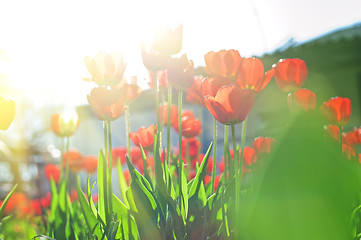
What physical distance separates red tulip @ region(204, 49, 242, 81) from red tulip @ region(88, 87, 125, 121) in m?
0.23

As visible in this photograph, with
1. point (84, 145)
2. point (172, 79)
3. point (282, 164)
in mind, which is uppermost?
point (172, 79)

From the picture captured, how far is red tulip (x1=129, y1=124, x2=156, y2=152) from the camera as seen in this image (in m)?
1.24

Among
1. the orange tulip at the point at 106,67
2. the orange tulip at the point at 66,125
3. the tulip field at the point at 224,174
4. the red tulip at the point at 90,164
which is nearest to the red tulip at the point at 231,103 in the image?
the tulip field at the point at 224,174

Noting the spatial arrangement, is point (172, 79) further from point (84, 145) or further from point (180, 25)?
point (84, 145)

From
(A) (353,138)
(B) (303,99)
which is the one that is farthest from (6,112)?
(A) (353,138)

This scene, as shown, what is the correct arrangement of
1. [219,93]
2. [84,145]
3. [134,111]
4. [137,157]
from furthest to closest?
1. [84,145]
2. [134,111]
3. [137,157]
4. [219,93]

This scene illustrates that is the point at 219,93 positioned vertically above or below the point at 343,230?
above

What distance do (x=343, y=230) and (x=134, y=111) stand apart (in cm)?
1155

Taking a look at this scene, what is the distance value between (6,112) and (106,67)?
25 centimetres

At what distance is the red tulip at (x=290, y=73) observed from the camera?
1.02m

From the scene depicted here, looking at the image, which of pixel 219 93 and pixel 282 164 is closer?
pixel 282 164

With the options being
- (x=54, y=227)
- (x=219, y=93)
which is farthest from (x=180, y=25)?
(x=54, y=227)

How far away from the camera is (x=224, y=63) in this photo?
0.90m

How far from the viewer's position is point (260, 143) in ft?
3.84
